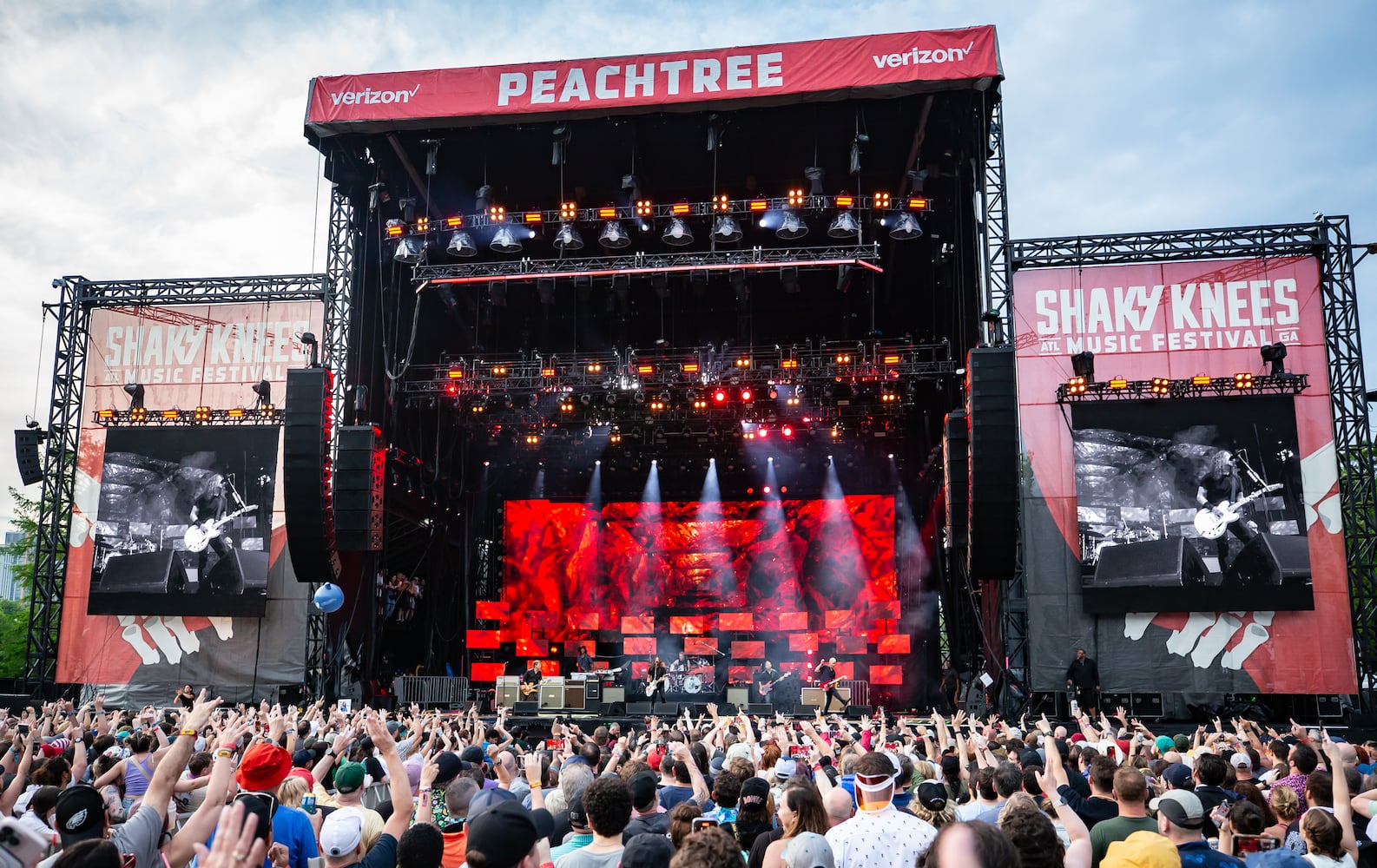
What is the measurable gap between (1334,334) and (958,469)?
7.51 meters

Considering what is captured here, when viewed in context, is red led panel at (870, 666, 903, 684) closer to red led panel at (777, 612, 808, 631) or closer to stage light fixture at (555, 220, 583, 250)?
red led panel at (777, 612, 808, 631)

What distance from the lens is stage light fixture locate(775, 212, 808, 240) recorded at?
18.8 m

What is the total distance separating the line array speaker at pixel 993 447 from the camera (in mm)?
15602

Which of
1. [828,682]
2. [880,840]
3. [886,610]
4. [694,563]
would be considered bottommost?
[828,682]

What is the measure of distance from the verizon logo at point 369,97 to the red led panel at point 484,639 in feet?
43.5

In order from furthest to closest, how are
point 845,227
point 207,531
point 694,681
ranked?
point 694,681
point 207,531
point 845,227

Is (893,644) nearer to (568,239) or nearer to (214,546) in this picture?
(568,239)

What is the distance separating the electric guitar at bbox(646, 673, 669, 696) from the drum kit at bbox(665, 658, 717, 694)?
0.95 ft

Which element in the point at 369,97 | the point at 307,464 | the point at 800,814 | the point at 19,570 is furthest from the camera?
the point at 19,570

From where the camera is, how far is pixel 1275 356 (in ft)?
60.4

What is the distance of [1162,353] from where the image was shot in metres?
19.3

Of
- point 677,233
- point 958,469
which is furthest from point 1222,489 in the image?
point 677,233

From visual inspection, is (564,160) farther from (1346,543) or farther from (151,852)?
(151,852)

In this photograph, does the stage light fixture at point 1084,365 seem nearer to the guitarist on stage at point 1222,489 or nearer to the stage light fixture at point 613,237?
the guitarist on stage at point 1222,489
